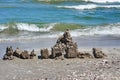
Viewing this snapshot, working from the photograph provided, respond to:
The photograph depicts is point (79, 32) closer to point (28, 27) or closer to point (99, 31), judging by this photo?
point (99, 31)

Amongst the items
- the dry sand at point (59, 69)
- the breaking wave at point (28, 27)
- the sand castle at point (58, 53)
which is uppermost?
the breaking wave at point (28, 27)

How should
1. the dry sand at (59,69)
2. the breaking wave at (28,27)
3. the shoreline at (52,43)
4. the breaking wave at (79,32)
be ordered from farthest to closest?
the breaking wave at (28,27) < the breaking wave at (79,32) < the shoreline at (52,43) < the dry sand at (59,69)

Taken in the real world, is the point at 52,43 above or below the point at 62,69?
above

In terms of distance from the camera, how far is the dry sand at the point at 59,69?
10.4 metres

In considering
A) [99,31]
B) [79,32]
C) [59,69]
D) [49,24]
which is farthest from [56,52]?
[49,24]

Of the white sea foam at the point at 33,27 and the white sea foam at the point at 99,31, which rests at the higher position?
the white sea foam at the point at 33,27

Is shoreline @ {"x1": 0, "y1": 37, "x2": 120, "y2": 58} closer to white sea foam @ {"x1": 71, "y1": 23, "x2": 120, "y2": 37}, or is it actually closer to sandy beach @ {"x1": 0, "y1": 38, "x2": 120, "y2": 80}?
sandy beach @ {"x1": 0, "y1": 38, "x2": 120, "y2": 80}

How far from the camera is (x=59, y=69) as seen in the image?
11.7 meters

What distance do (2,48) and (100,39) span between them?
4148 millimetres

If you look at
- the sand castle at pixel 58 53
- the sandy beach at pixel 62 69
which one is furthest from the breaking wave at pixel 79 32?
the sand castle at pixel 58 53

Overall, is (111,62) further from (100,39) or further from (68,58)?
(100,39)

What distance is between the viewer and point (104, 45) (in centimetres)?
1664

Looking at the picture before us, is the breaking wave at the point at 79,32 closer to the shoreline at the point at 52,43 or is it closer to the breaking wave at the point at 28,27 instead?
the breaking wave at the point at 28,27

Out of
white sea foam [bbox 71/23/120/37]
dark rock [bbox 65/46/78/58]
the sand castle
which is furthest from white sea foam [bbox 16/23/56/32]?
dark rock [bbox 65/46/78/58]
